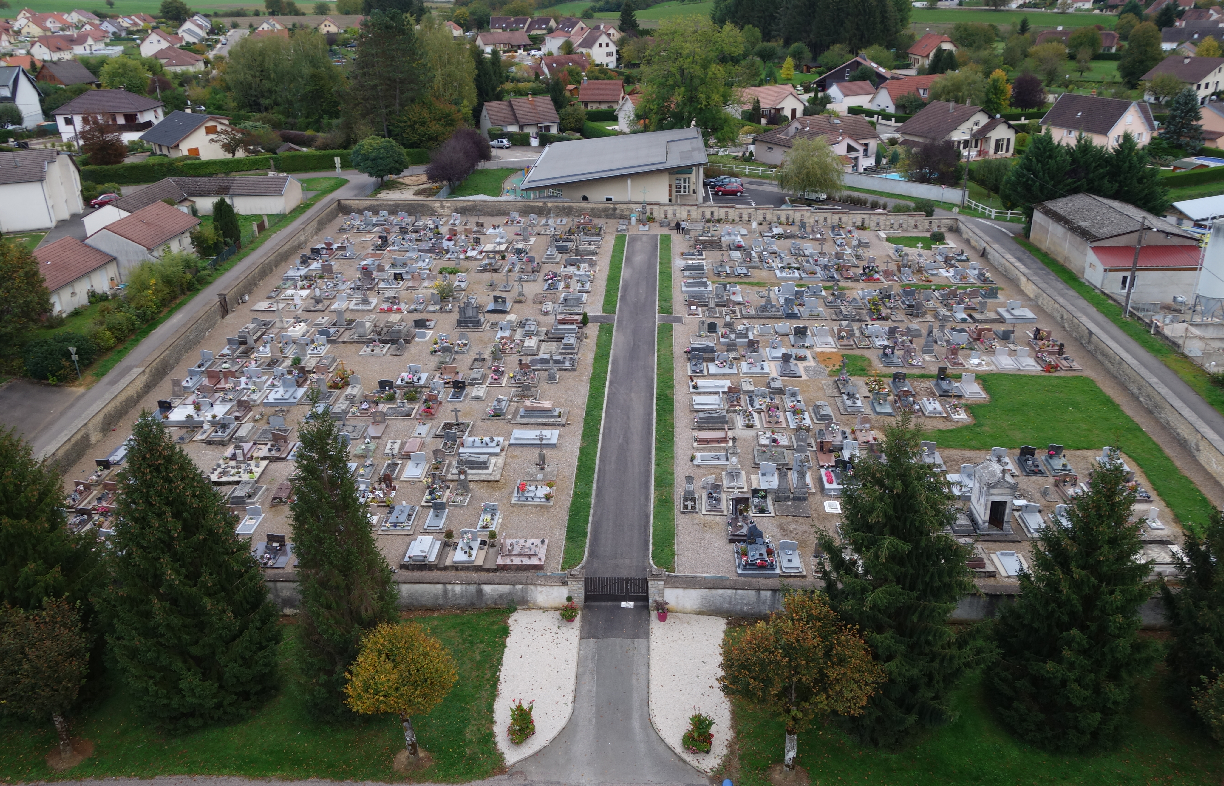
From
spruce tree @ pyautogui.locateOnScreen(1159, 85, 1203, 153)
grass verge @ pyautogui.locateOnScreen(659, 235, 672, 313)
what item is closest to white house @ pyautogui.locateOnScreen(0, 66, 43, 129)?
grass verge @ pyautogui.locateOnScreen(659, 235, 672, 313)

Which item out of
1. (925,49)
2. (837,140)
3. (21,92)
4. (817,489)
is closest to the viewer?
(817,489)

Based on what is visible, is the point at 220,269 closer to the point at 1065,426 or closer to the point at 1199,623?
the point at 1065,426

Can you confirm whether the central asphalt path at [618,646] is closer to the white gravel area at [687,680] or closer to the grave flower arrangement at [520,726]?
the white gravel area at [687,680]

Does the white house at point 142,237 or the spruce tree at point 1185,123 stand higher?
the spruce tree at point 1185,123

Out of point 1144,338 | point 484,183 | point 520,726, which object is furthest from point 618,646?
point 484,183

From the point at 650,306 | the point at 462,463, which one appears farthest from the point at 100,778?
the point at 650,306

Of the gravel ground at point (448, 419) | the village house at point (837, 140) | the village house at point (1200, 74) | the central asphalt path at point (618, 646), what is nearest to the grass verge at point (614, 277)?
the gravel ground at point (448, 419)
